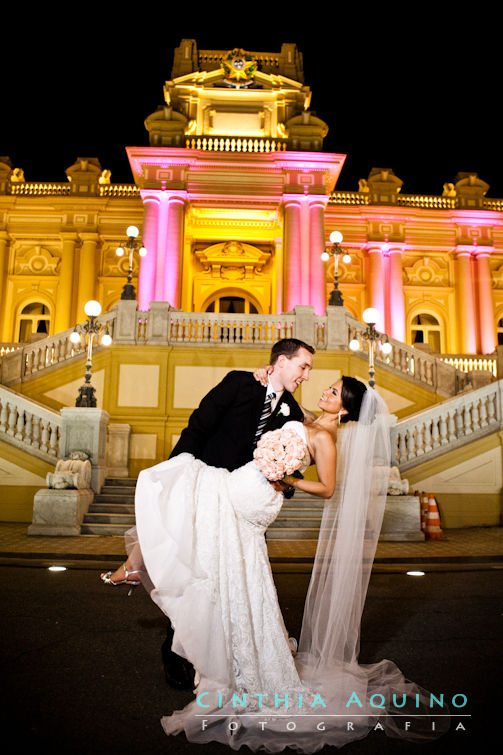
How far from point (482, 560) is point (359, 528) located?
18.4 feet

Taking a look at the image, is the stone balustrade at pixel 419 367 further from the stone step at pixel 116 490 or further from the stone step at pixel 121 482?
the stone step at pixel 116 490

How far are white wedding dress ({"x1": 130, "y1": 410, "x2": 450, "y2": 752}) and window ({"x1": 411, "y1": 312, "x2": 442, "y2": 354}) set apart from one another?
26.7 metres

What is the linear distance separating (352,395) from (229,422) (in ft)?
2.79

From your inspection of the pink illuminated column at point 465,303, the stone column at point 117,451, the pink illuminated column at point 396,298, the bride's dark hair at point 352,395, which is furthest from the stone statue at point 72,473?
the pink illuminated column at point 465,303

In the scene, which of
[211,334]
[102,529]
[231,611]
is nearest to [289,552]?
[102,529]

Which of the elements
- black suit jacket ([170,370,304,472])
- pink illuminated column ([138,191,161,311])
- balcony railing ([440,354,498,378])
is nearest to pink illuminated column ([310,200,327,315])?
balcony railing ([440,354,498,378])

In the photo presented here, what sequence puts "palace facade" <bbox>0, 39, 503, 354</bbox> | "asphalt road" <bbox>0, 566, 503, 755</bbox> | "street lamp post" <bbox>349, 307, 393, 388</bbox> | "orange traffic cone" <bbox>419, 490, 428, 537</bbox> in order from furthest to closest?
1. "palace facade" <bbox>0, 39, 503, 354</bbox>
2. "street lamp post" <bbox>349, 307, 393, 388</bbox>
3. "orange traffic cone" <bbox>419, 490, 428, 537</bbox>
4. "asphalt road" <bbox>0, 566, 503, 755</bbox>

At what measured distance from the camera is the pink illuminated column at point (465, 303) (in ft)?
90.8

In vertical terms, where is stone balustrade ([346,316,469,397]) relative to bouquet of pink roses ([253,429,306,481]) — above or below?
above

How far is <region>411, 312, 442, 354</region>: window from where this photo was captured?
2891 cm

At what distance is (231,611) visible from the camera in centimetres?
337

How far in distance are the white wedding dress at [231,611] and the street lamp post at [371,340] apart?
9.29 m

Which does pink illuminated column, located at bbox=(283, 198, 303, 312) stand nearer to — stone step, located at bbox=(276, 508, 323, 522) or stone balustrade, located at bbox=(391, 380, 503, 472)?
stone balustrade, located at bbox=(391, 380, 503, 472)

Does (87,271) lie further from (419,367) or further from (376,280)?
(419,367)
